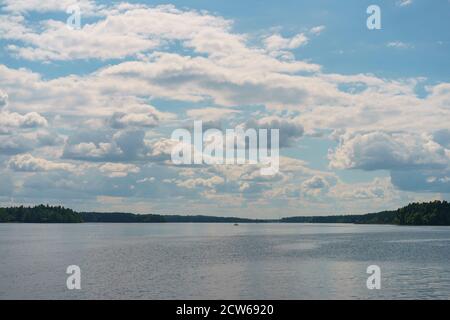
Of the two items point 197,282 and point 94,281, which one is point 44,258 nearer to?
point 94,281

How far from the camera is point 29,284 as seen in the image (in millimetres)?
65750

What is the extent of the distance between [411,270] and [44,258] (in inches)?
2648

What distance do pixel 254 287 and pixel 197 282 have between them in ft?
28.3

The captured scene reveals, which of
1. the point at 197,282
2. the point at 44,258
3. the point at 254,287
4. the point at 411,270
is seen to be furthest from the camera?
the point at 44,258
